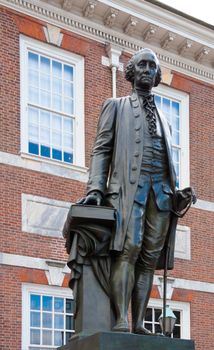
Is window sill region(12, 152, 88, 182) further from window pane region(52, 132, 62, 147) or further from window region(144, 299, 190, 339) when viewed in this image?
window region(144, 299, 190, 339)

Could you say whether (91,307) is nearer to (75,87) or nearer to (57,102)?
(57,102)

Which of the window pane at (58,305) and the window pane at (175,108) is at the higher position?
the window pane at (175,108)

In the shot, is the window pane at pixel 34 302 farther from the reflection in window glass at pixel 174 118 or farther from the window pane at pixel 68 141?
the reflection in window glass at pixel 174 118

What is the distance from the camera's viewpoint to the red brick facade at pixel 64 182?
15.2 m

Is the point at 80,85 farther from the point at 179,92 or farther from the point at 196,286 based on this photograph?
the point at 196,286

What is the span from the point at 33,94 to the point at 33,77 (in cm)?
33

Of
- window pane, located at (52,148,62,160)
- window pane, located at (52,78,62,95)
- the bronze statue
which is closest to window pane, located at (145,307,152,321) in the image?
window pane, located at (52,148,62,160)

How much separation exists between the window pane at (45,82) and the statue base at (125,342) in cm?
1099

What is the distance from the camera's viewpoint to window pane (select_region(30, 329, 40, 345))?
1525cm

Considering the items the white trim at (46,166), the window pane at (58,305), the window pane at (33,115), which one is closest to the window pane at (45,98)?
the window pane at (33,115)

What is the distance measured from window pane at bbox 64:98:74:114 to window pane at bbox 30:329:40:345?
4.26 meters

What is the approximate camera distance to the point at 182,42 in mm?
19219

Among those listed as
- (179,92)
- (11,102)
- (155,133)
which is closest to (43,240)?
(11,102)

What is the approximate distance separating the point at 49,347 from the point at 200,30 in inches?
312
